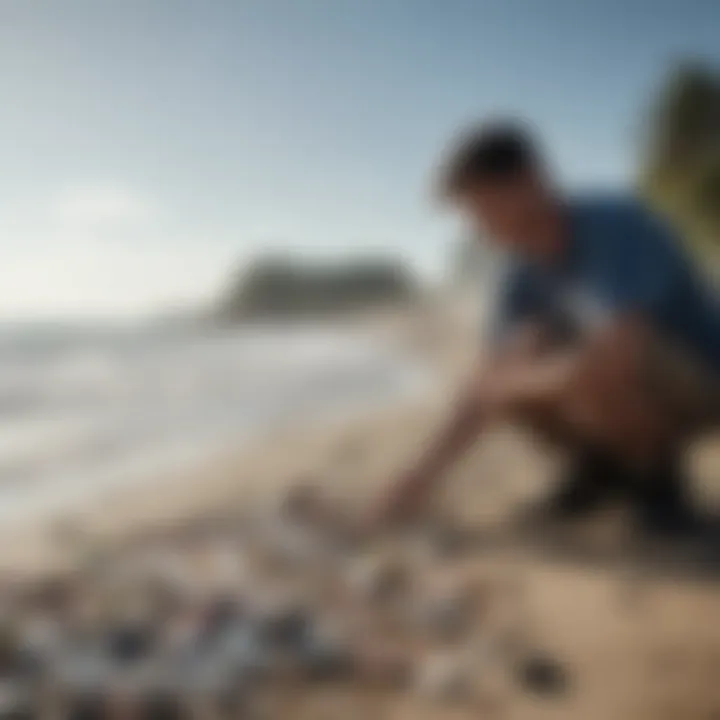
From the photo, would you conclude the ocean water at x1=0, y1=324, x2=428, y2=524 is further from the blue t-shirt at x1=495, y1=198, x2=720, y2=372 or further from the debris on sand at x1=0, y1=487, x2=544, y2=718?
the blue t-shirt at x1=495, y1=198, x2=720, y2=372

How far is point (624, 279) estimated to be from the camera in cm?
106

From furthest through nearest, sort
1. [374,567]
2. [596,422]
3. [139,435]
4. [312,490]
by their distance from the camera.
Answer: [139,435] → [312,490] → [596,422] → [374,567]

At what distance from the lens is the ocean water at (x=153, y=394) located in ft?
4.58

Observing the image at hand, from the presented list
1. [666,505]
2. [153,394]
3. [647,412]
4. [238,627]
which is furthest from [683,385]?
[153,394]

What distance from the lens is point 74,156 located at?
1.40 m

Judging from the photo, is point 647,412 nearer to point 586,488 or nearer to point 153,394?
point 586,488

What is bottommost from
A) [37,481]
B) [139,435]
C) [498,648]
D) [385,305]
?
[498,648]

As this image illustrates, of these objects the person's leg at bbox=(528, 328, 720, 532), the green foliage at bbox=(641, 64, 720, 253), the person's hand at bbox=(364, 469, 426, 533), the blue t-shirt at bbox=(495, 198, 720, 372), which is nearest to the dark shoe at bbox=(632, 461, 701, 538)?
the person's leg at bbox=(528, 328, 720, 532)

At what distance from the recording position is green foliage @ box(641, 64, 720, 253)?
1.67 m

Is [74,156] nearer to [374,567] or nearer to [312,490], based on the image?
[312,490]

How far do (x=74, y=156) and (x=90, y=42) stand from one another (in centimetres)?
17

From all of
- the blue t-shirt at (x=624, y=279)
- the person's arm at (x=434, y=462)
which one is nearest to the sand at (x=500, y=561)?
the person's arm at (x=434, y=462)

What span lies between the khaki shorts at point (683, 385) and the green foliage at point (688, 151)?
35cm

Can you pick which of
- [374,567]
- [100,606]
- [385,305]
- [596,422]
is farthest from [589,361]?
[385,305]
